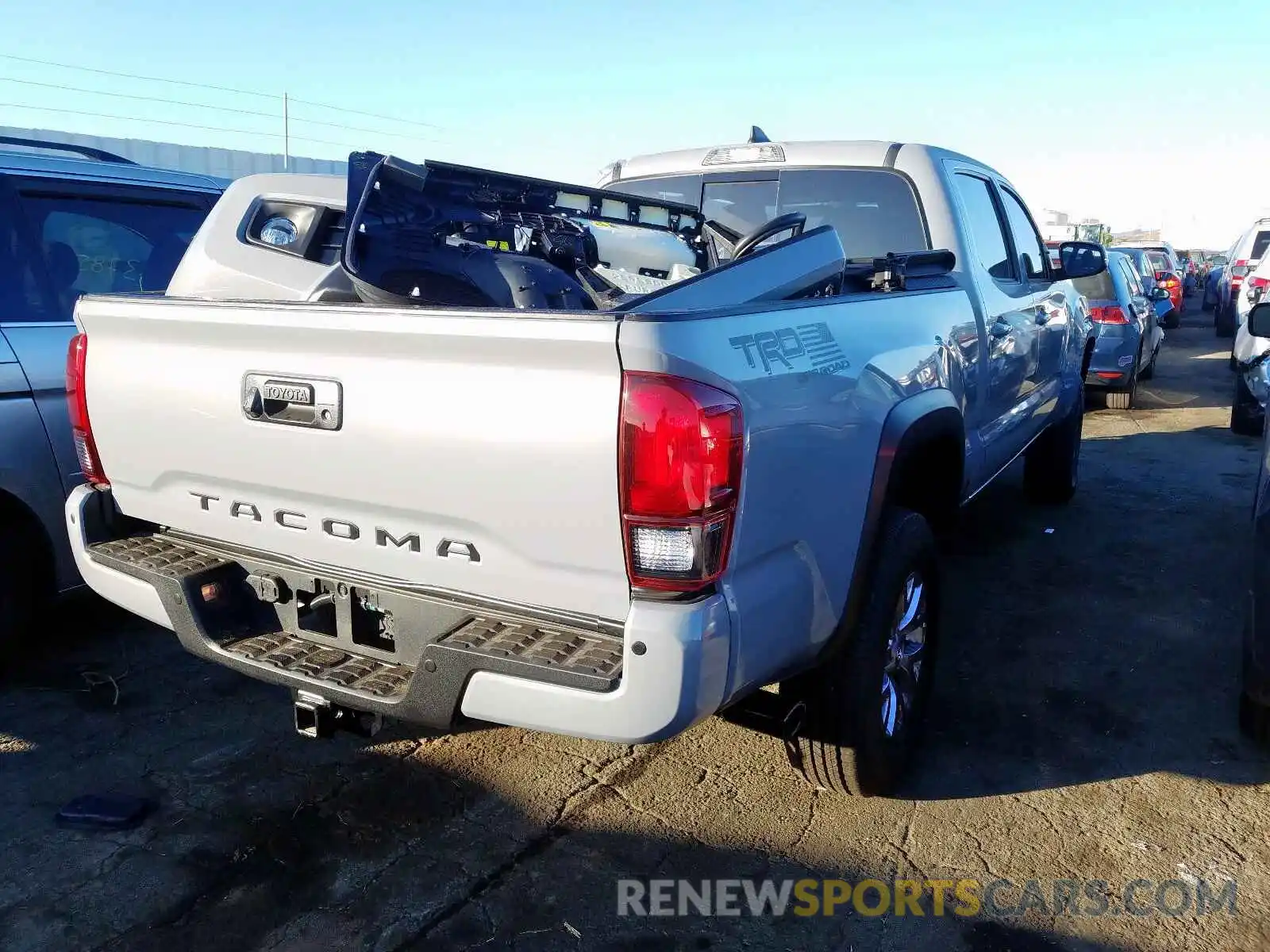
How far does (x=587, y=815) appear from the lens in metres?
3.05

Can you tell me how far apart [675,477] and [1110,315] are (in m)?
9.37

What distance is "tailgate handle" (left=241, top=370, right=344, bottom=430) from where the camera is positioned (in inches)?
94.0

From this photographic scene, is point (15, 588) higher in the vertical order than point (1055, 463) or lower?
lower

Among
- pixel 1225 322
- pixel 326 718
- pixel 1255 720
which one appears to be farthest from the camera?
pixel 1225 322

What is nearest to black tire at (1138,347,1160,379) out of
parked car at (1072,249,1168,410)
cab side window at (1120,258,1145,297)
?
cab side window at (1120,258,1145,297)

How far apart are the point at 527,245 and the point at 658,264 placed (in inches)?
26.3

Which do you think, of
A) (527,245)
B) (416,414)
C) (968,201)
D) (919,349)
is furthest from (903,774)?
(968,201)

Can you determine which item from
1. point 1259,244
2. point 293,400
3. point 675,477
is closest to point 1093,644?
point 675,477

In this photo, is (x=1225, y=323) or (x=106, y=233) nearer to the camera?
(x=106, y=233)

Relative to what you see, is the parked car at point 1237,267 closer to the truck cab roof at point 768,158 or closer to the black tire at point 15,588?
the truck cab roof at point 768,158

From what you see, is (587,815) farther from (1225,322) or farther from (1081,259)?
(1225,322)

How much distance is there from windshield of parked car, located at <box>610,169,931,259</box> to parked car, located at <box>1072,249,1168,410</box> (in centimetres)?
646

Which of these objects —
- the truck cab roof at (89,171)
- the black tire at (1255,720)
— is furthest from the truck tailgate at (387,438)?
the black tire at (1255,720)

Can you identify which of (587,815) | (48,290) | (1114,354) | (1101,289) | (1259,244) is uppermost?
(1259,244)
